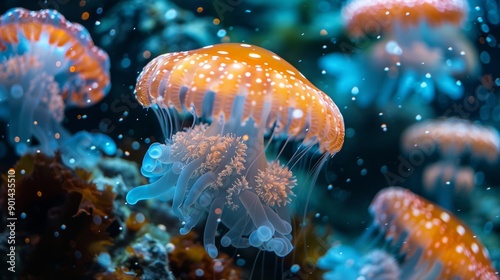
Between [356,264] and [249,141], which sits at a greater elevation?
[249,141]

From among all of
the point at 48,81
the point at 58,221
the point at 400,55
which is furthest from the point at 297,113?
the point at 48,81

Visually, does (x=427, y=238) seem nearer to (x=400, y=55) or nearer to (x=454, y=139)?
(x=454, y=139)

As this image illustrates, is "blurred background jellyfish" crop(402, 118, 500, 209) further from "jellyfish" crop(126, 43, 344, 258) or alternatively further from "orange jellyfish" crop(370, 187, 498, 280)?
"jellyfish" crop(126, 43, 344, 258)

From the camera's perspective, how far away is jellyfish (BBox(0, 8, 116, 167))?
2.44 meters

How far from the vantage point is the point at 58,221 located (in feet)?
7.13

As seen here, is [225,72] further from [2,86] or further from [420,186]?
[2,86]

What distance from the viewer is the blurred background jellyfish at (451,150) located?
2.40 meters

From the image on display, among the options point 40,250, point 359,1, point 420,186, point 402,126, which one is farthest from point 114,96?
point 420,186

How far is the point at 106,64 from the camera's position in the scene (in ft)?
8.13

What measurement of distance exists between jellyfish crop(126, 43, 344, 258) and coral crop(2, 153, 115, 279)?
28 cm

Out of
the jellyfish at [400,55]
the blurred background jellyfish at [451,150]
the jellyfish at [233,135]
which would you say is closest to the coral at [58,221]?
the jellyfish at [233,135]

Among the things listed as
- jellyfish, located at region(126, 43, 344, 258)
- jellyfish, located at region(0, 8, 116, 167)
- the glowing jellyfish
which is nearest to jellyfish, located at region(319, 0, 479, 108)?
the glowing jellyfish

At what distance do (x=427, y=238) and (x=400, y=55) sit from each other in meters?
0.98

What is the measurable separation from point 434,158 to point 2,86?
252cm
